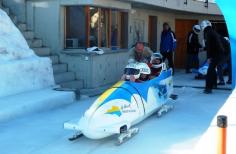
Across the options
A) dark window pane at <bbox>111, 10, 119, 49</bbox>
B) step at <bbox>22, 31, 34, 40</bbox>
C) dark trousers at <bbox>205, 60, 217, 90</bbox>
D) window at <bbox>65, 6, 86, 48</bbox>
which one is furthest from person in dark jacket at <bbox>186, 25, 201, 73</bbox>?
step at <bbox>22, 31, 34, 40</bbox>

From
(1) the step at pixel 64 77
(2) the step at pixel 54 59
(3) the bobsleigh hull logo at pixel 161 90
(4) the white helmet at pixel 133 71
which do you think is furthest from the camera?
(2) the step at pixel 54 59

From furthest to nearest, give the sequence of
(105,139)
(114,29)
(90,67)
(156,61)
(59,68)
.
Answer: (114,29) → (90,67) → (59,68) → (156,61) → (105,139)

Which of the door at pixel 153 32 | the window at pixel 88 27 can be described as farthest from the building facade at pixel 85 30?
the door at pixel 153 32

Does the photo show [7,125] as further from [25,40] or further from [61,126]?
[25,40]

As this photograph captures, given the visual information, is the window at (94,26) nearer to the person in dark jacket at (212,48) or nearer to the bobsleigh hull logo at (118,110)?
the person in dark jacket at (212,48)

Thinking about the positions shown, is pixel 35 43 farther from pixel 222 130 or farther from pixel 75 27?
pixel 222 130

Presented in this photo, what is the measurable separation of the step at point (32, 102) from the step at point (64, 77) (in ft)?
2.62

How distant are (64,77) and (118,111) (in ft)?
15.0

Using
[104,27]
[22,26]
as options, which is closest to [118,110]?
[22,26]

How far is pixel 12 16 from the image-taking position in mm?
11203

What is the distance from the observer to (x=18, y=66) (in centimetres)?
895

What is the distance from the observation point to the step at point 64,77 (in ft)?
33.5

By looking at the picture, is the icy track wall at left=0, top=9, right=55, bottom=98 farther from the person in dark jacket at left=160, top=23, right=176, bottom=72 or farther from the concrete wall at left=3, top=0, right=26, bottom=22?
the person in dark jacket at left=160, top=23, right=176, bottom=72

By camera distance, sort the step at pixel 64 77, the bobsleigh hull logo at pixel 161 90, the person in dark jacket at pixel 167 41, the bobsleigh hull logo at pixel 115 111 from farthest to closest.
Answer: the person in dark jacket at pixel 167 41 < the step at pixel 64 77 < the bobsleigh hull logo at pixel 161 90 < the bobsleigh hull logo at pixel 115 111
